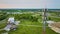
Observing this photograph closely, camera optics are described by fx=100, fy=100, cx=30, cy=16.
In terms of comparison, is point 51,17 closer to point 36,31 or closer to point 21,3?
point 36,31

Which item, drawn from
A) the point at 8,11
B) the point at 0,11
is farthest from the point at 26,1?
the point at 0,11

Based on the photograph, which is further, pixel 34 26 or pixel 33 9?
pixel 33 9

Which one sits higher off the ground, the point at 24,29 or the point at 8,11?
the point at 8,11

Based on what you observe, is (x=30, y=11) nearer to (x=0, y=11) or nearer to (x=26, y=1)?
(x=26, y=1)

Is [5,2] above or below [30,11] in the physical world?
above

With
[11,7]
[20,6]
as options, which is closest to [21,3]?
[20,6]

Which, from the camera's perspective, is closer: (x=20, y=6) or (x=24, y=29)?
(x=24, y=29)

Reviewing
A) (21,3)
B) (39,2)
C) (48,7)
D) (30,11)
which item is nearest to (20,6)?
(21,3)

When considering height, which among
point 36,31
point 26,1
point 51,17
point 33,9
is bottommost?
point 36,31
